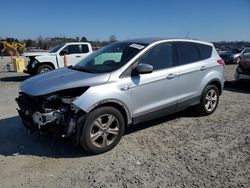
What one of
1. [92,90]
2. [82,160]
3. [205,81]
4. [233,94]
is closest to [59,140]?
[82,160]

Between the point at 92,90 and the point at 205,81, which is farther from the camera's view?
the point at 205,81

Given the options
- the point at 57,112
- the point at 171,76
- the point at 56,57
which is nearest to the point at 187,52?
the point at 171,76

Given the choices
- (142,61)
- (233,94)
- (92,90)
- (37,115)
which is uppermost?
(142,61)

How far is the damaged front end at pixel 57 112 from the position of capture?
14.3 feet

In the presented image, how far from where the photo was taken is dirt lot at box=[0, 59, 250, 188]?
3.85 m

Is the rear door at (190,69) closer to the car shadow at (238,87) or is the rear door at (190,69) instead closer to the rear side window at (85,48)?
the car shadow at (238,87)

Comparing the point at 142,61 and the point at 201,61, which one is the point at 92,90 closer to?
the point at 142,61

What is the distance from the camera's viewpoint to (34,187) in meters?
3.73

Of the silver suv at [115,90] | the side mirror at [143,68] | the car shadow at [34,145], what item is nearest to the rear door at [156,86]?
the silver suv at [115,90]

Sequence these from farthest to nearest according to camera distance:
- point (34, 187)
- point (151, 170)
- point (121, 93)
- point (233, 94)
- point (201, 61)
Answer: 1. point (233, 94)
2. point (201, 61)
3. point (121, 93)
4. point (151, 170)
5. point (34, 187)

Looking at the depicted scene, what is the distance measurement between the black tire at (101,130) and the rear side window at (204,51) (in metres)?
2.74

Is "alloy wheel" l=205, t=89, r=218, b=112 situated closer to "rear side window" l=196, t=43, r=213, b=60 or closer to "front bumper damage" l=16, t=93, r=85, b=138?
"rear side window" l=196, t=43, r=213, b=60

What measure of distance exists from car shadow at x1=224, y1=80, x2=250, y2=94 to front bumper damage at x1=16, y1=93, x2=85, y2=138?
23.8 feet

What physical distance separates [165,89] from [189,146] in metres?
1.16
